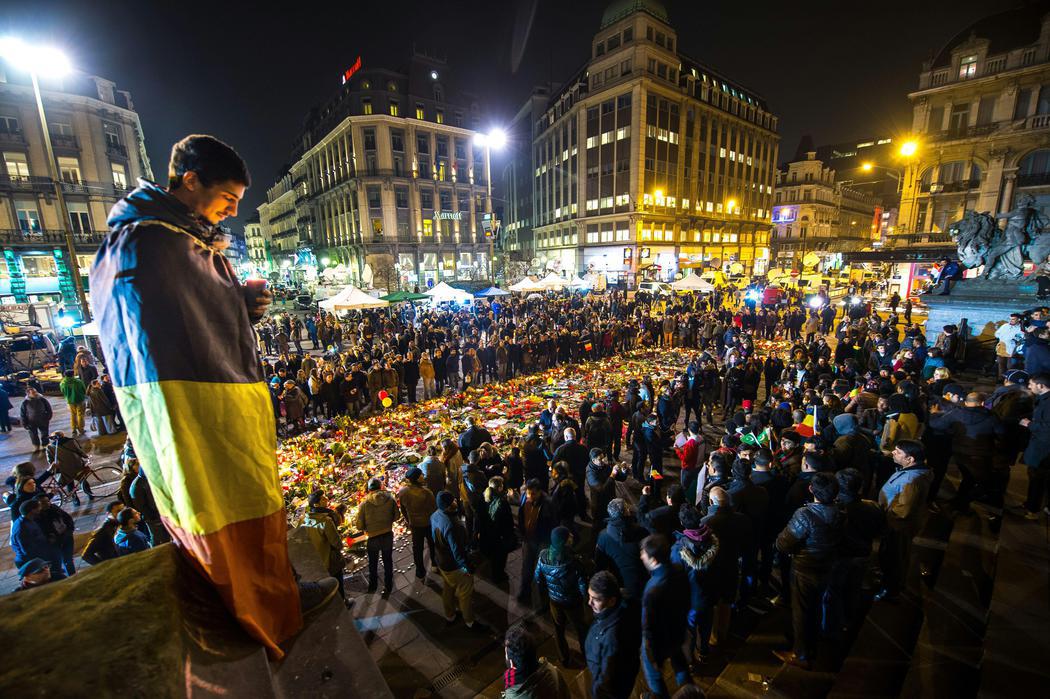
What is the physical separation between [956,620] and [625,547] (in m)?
3.47

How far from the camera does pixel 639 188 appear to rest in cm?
5041

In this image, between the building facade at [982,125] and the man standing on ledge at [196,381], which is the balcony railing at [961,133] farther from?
the man standing on ledge at [196,381]

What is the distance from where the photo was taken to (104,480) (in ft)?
30.4

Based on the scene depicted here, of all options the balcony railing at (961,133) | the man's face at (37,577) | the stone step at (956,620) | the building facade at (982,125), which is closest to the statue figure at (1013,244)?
the stone step at (956,620)

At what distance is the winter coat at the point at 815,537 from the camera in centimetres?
422

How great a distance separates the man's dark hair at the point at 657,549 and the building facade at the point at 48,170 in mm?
42580

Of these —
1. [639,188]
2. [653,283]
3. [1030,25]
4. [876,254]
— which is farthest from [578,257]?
[1030,25]

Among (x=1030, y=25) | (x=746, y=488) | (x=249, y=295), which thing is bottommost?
(x=746, y=488)

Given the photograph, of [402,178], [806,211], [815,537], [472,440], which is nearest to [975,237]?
[815,537]

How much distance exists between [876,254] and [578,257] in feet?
111

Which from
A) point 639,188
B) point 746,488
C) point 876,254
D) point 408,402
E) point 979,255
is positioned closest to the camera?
point 746,488

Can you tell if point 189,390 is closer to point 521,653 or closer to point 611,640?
point 521,653

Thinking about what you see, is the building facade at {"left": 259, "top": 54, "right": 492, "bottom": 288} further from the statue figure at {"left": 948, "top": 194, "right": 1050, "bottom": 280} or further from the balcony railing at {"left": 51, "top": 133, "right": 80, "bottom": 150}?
the statue figure at {"left": 948, "top": 194, "right": 1050, "bottom": 280}

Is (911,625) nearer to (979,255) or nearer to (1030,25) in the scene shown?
(979,255)
